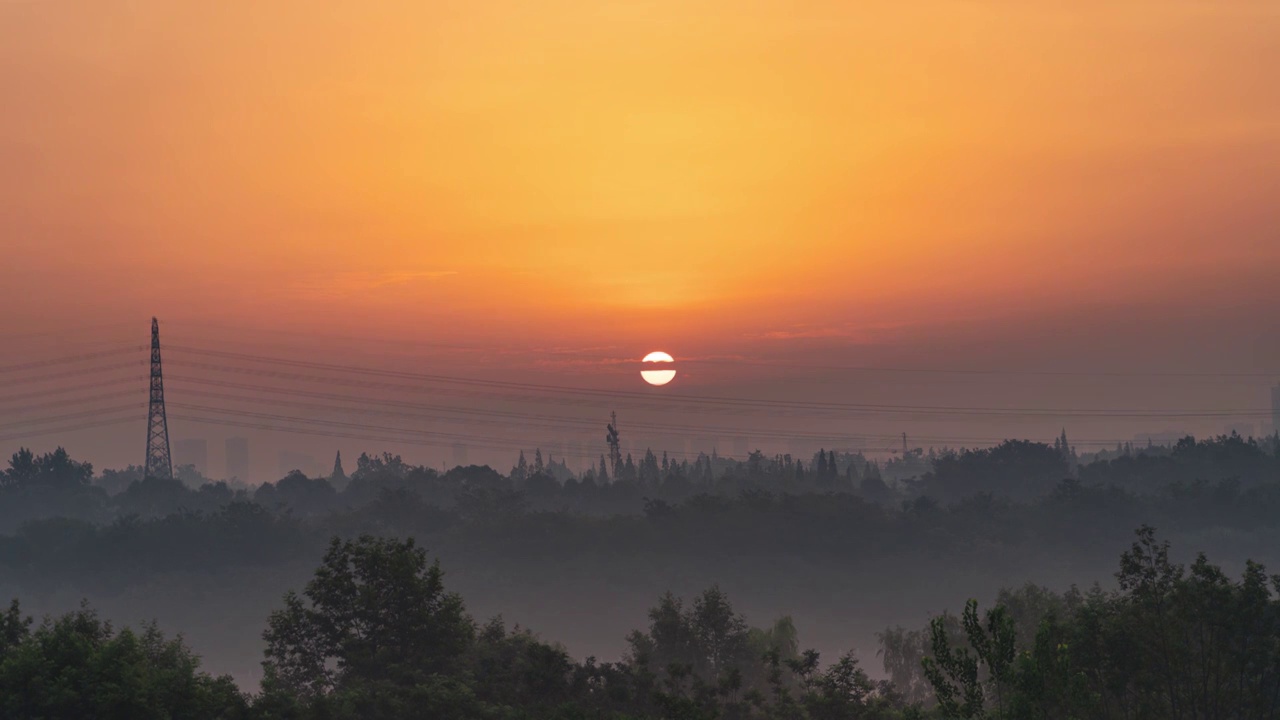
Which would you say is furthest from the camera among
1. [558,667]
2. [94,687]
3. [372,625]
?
[372,625]

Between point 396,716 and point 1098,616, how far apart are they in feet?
106

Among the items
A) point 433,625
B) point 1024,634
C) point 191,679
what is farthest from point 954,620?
point 191,679

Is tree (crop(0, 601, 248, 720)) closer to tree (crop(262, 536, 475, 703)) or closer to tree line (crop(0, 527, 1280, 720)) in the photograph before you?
tree line (crop(0, 527, 1280, 720))

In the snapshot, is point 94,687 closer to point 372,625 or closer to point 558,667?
point 372,625

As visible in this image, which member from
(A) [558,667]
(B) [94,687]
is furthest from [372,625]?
(B) [94,687]

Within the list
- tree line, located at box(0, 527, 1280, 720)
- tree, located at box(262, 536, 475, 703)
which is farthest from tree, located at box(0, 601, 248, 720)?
tree, located at box(262, 536, 475, 703)

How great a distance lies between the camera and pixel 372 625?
67.1 meters

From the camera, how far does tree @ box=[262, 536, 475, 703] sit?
65938mm

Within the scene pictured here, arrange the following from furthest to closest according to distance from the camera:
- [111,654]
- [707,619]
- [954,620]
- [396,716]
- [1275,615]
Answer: [954,620], [707,619], [396,716], [1275,615], [111,654]

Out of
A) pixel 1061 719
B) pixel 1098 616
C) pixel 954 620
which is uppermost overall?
pixel 1098 616

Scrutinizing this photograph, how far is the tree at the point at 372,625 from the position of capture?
65.9m

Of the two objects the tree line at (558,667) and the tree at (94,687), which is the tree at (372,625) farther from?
the tree at (94,687)

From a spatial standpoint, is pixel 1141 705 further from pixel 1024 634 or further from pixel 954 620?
pixel 954 620

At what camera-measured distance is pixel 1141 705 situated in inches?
1897
